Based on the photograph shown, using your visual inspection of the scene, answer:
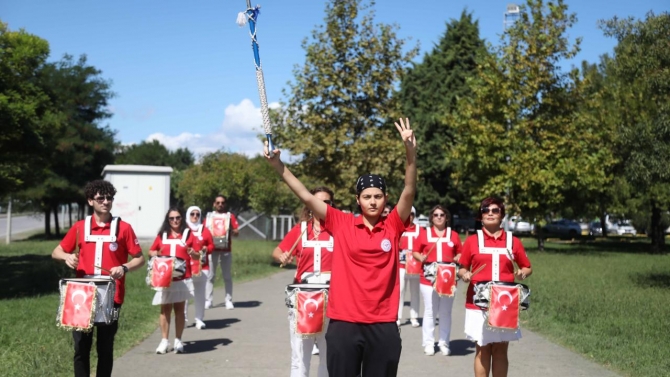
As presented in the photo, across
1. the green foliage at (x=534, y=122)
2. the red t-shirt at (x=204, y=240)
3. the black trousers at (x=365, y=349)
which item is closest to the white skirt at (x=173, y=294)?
the red t-shirt at (x=204, y=240)

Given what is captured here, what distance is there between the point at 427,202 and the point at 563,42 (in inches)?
962

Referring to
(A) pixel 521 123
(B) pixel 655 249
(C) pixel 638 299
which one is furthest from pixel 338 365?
(B) pixel 655 249

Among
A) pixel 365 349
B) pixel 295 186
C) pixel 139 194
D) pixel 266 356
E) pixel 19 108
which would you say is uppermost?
pixel 19 108

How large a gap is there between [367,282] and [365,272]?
0.07 metres

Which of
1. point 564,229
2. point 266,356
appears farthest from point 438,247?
point 564,229

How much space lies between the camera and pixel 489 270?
7.88 meters

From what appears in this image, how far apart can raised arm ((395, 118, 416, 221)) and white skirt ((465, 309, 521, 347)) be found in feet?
7.92

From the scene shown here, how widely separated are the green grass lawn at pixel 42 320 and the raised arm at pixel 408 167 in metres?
5.26

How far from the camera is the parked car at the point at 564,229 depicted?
7512cm

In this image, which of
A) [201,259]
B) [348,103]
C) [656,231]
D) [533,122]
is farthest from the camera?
[656,231]

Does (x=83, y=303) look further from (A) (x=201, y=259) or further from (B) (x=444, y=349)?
(A) (x=201, y=259)

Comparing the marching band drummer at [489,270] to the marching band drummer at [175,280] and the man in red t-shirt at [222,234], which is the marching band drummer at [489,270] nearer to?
the marching band drummer at [175,280]

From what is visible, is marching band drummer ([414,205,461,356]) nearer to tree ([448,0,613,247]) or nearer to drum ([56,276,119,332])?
drum ([56,276,119,332])

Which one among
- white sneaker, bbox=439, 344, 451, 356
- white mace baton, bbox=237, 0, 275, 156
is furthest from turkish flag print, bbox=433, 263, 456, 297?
white mace baton, bbox=237, 0, 275, 156
